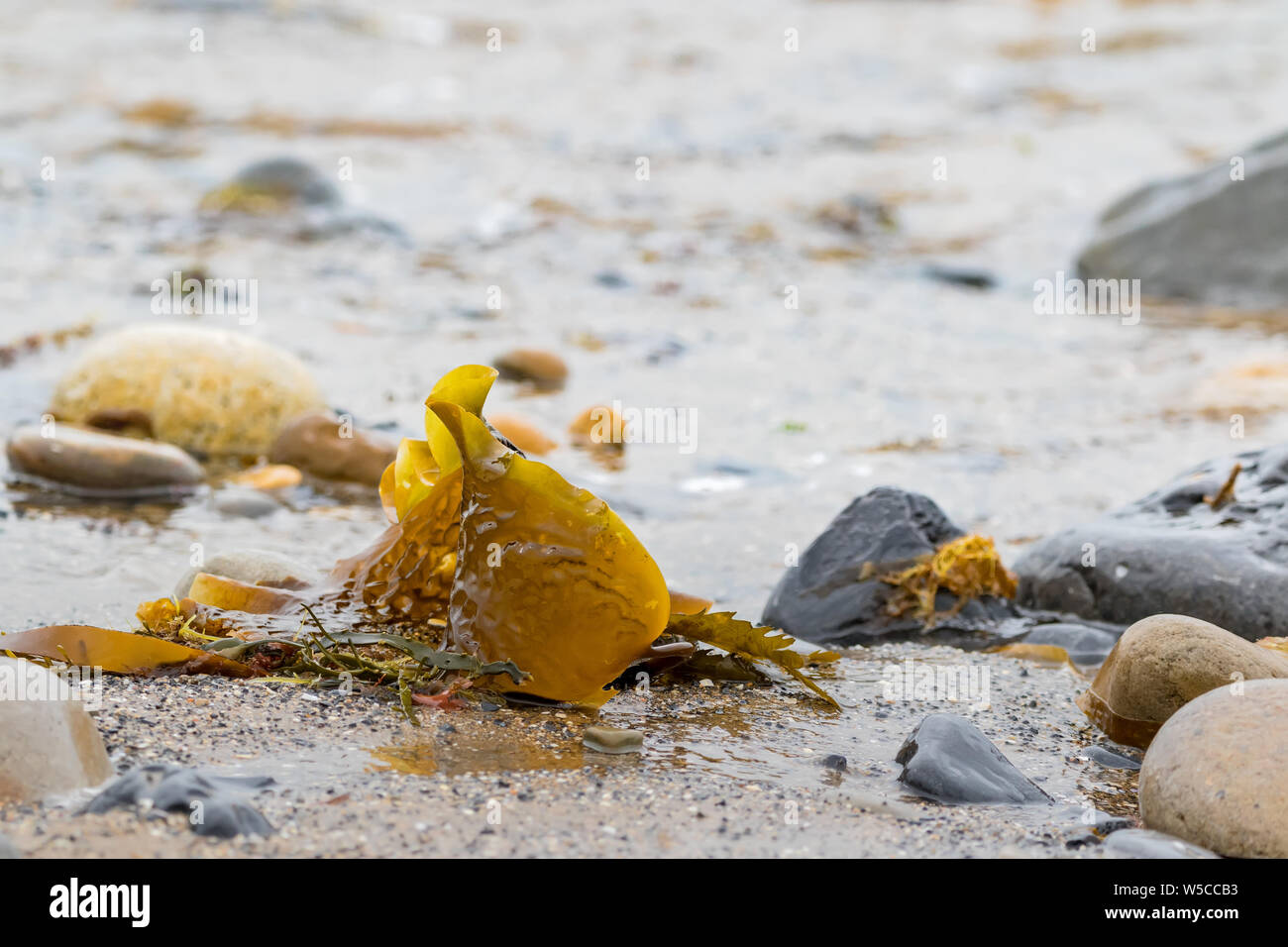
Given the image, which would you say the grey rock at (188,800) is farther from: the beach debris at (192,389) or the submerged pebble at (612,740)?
the beach debris at (192,389)

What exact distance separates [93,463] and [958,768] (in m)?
3.07

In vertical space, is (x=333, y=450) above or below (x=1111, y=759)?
above

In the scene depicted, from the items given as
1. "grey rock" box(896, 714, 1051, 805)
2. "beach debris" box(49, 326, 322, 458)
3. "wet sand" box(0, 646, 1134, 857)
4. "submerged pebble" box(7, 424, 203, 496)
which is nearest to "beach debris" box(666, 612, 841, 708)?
"wet sand" box(0, 646, 1134, 857)

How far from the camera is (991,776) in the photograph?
2.39m

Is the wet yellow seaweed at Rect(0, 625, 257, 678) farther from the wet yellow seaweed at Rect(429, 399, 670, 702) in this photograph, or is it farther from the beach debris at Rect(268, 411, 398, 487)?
the beach debris at Rect(268, 411, 398, 487)

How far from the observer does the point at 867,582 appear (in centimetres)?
352

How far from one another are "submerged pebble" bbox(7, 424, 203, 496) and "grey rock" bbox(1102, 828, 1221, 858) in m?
3.26

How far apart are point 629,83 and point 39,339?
9.08 metres

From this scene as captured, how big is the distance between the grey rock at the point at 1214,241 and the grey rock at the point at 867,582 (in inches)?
204

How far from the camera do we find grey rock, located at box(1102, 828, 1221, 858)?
210 cm

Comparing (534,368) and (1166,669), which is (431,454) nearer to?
(1166,669)

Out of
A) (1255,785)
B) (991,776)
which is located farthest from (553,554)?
(1255,785)

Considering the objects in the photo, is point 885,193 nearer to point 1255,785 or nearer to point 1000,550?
point 1000,550

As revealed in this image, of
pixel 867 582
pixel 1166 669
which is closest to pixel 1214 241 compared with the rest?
pixel 867 582
